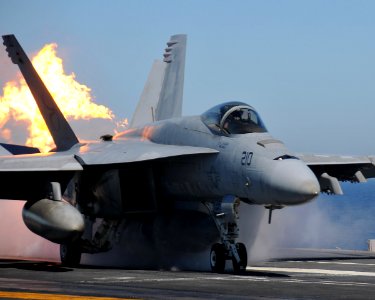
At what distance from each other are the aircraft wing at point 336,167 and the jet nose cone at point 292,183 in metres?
4.43

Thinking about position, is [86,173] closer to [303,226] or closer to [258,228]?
[258,228]

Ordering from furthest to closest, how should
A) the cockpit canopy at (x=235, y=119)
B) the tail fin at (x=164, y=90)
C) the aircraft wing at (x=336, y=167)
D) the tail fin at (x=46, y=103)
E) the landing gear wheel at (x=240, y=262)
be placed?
the tail fin at (x=164, y=90)
the tail fin at (x=46, y=103)
the aircraft wing at (x=336, y=167)
the cockpit canopy at (x=235, y=119)
the landing gear wheel at (x=240, y=262)

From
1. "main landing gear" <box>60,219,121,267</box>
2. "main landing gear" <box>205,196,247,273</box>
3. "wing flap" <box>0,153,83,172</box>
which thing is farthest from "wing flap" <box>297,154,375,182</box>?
"wing flap" <box>0,153,83,172</box>

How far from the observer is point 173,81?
26922mm

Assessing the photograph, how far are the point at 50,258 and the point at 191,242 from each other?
564 centimetres

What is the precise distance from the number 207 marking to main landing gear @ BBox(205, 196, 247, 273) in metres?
1.02

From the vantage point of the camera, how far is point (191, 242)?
20.2 meters

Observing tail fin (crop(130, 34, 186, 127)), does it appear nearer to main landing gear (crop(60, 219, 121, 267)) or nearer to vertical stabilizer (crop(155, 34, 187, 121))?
vertical stabilizer (crop(155, 34, 187, 121))

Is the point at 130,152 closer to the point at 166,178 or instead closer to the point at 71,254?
the point at 166,178

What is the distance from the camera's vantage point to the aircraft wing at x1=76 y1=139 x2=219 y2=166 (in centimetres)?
1814

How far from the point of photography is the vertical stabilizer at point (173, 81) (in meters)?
26.4

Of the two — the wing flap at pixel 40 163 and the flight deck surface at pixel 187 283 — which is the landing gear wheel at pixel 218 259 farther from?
the wing flap at pixel 40 163

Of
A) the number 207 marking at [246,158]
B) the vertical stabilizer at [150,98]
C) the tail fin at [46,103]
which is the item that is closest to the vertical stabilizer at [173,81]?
the vertical stabilizer at [150,98]

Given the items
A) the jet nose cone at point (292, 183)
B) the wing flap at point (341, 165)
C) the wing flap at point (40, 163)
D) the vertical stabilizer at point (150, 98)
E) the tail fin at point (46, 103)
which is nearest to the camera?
the jet nose cone at point (292, 183)
